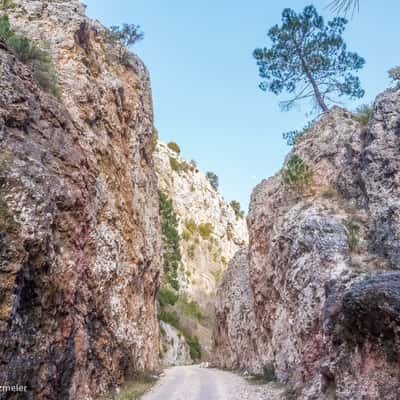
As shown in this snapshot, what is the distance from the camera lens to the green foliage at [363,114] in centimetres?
1675

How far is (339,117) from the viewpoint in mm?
17891

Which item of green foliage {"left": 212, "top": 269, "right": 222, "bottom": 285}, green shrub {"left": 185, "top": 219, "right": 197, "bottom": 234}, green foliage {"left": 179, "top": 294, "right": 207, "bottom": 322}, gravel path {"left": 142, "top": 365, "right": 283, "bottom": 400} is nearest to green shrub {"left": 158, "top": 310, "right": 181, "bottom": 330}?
green foliage {"left": 179, "top": 294, "right": 207, "bottom": 322}

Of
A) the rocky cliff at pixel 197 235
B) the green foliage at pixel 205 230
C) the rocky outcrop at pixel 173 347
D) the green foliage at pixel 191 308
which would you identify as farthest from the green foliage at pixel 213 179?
the rocky outcrop at pixel 173 347

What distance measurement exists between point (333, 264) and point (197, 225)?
45.5m

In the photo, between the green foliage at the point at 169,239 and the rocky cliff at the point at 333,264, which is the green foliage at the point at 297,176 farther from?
the green foliage at the point at 169,239

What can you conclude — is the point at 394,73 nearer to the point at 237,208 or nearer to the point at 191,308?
the point at 191,308

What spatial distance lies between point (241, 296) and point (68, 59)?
61.7 ft

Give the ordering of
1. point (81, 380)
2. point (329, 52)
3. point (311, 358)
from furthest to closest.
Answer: point (329, 52)
point (81, 380)
point (311, 358)

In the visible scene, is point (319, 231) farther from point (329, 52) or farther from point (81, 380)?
point (329, 52)

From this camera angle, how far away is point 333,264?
417 inches

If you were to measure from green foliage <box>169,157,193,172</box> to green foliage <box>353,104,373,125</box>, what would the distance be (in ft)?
136

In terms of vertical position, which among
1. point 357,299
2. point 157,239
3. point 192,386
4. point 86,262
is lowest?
point 192,386

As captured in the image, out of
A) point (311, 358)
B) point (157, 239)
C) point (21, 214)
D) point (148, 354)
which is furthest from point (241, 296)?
point (21, 214)

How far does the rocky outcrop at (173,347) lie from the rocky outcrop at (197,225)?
12.0 metres
